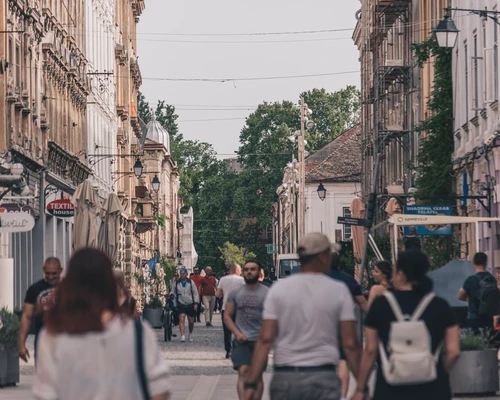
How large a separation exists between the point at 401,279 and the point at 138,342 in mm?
3005

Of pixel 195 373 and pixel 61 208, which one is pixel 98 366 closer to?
pixel 195 373

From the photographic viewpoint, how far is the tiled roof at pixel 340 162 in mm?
98000

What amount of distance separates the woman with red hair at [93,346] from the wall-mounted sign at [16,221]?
21491mm

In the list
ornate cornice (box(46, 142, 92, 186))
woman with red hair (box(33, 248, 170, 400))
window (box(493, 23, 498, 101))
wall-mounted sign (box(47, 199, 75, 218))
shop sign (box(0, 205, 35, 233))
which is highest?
window (box(493, 23, 498, 101))

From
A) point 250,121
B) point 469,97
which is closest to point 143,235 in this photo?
point 250,121

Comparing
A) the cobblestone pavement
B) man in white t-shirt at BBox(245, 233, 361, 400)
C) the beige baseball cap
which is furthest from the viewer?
the cobblestone pavement

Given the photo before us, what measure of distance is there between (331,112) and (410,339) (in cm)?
10769

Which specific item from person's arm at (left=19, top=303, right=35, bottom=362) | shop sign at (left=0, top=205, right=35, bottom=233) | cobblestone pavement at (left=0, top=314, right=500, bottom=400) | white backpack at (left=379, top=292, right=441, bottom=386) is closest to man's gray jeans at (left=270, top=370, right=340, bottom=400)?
white backpack at (left=379, top=292, right=441, bottom=386)

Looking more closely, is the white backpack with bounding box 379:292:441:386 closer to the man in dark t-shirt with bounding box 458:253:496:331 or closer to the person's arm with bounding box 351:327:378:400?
the person's arm with bounding box 351:327:378:400

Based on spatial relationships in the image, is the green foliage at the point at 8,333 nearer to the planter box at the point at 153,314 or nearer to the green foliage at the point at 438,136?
the planter box at the point at 153,314

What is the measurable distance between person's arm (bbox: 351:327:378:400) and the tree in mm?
106781

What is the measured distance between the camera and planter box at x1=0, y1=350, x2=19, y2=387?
19.4m

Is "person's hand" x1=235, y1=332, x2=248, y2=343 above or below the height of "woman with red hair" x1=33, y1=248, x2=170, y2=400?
below

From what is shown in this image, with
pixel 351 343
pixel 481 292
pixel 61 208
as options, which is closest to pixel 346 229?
pixel 61 208
